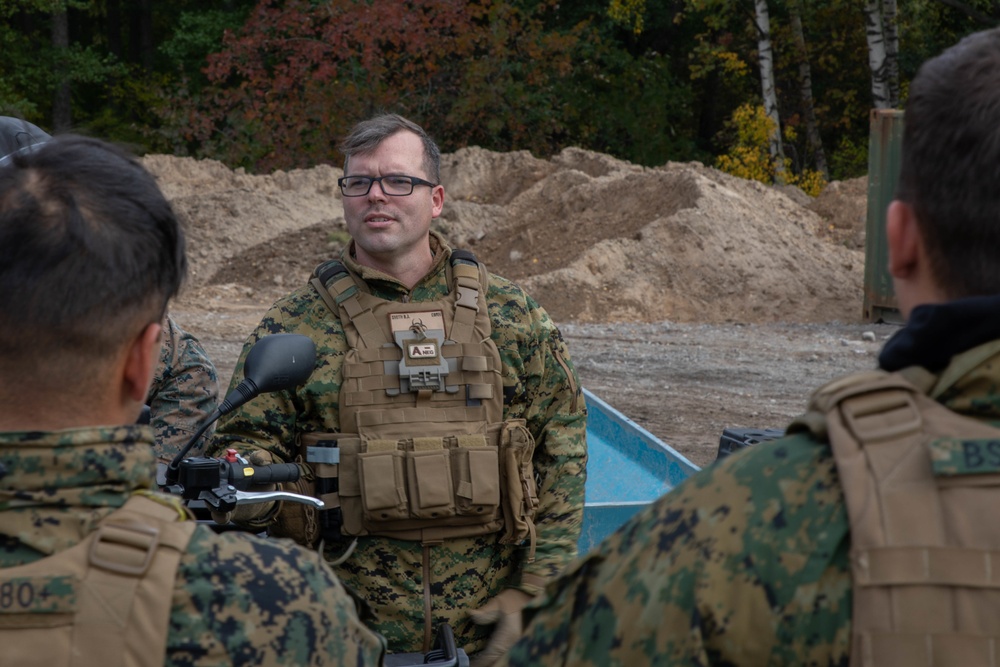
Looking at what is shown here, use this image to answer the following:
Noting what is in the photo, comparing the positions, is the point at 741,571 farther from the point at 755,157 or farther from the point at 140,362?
the point at 755,157

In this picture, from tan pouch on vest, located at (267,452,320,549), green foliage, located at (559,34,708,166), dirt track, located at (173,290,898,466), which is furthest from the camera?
green foliage, located at (559,34,708,166)

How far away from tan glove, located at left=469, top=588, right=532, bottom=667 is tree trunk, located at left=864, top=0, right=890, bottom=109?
20.5 metres

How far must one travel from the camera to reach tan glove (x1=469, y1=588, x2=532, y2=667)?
121 inches

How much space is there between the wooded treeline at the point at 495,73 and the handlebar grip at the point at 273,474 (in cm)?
2051

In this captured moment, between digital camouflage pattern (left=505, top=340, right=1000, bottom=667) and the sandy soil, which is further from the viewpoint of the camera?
the sandy soil

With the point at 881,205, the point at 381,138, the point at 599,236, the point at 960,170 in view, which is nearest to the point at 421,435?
the point at 381,138

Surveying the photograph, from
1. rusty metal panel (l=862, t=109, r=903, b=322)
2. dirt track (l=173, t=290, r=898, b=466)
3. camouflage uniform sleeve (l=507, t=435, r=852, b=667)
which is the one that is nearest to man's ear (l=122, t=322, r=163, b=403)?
camouflage uniform sleeve (l=507, t=435, r=852, b=667)

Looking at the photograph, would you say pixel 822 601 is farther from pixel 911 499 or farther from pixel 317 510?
pixel 317 510

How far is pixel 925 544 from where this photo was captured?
122cm

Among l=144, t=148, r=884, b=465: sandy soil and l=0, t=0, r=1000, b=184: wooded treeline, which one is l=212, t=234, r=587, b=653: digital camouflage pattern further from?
l=0, t=0, r=1000, b=184: wooded treeline

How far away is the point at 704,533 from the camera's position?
4.35 ft

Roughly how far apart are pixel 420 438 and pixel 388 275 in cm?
48

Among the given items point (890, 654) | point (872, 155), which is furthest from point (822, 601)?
point (872, 155)

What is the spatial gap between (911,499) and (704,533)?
0.23 m
